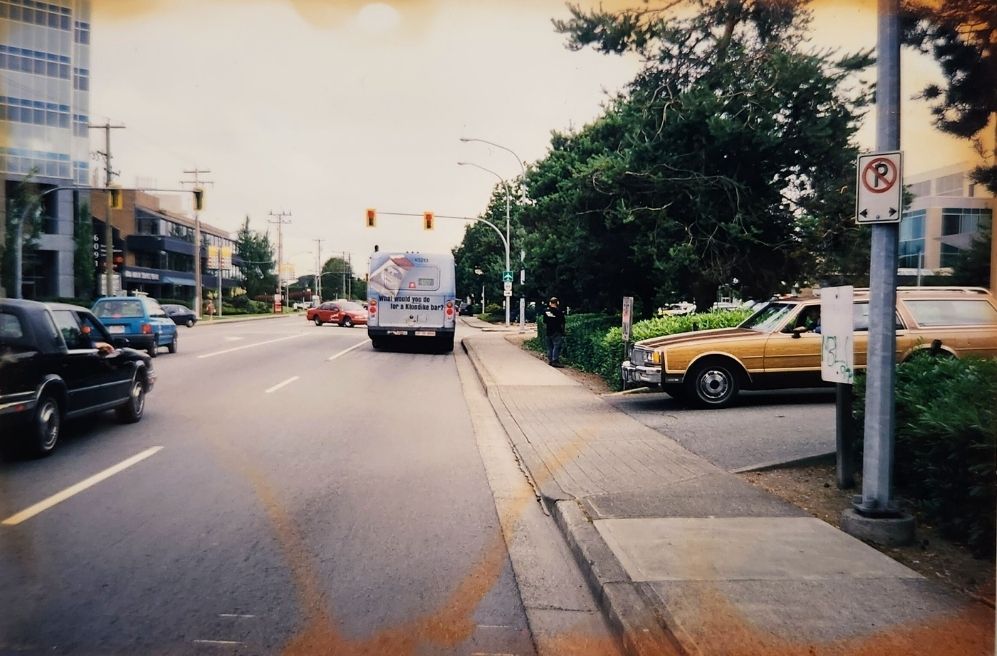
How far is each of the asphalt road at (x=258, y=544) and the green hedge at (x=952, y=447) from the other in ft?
9.16

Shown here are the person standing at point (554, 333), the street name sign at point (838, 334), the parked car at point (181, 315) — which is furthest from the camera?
the parked car at point (181, 315)

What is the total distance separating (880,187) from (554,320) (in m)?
14.1

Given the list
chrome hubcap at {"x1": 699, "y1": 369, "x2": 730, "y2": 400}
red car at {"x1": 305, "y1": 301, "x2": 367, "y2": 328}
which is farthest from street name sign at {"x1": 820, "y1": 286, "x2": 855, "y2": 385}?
red car at {"x1": 305, "y1": 301, "x2": 367, "y2": 328}

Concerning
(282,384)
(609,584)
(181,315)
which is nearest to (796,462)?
(609,584)

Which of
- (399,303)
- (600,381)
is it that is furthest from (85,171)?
(399,303)

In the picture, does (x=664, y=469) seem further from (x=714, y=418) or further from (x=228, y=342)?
(x=228, y=342)

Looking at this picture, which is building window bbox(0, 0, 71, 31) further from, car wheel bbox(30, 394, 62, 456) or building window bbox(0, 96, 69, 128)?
car wheel bbox(30, 394, 62, 456)

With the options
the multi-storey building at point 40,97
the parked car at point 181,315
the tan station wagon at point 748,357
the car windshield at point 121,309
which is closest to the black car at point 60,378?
the multi-storey building at point 40,97

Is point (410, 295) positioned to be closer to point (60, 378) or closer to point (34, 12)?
point (60, 378)

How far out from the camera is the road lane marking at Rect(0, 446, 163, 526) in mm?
5324

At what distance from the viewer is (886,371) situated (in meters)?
4.91

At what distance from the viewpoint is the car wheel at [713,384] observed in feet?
35.9

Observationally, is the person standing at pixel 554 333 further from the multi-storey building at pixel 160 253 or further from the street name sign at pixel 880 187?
the multi-storey building at pixel 160 253

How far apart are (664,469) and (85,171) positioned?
17.9 ft
